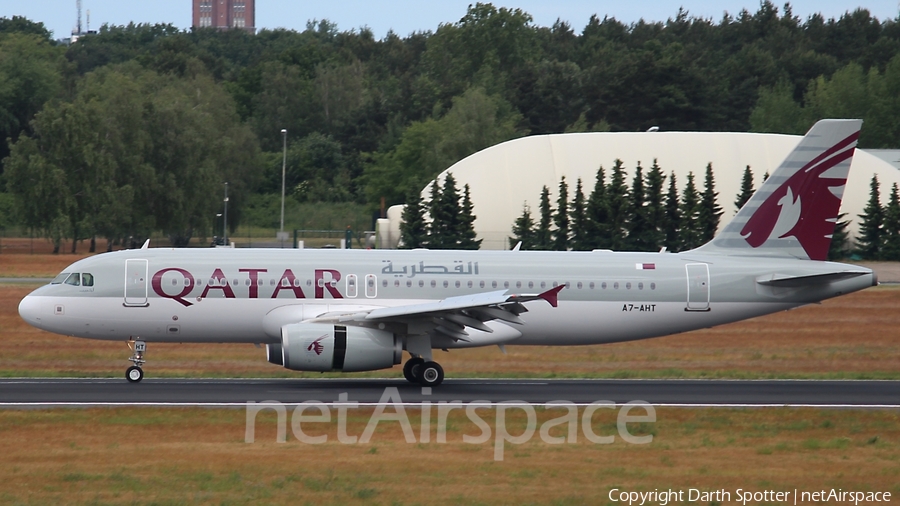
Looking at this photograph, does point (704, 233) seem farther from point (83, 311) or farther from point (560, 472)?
point (560, 472)

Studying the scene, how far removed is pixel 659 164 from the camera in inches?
2825

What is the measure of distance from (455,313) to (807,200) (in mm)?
10833

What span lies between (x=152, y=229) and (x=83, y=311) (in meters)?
60.5

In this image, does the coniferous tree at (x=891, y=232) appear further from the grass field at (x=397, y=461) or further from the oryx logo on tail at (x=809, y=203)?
the grass field at (x=397, y=461)

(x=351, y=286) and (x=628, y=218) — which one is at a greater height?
(x=628, y=218)

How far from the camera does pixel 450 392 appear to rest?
2703 cm

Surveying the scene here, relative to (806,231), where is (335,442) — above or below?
below

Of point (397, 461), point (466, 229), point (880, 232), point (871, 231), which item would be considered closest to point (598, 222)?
point (466, 229)

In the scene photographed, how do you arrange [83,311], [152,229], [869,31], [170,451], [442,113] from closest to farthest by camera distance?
[170,451] → [83,311] → [152,229] → [442,113] → [869,31]

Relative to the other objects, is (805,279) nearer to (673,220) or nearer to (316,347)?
(316,347)

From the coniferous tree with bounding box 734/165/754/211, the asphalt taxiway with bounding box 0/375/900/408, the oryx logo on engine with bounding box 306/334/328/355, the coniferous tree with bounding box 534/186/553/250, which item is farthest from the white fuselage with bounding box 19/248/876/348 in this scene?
the coniferous tree with bounding box 734/165/754/211

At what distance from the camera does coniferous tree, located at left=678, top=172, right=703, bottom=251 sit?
214 feet

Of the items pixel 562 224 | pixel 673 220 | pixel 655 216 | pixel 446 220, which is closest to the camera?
pixel 655 216

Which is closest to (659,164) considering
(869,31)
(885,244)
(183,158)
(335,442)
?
(885,244)
